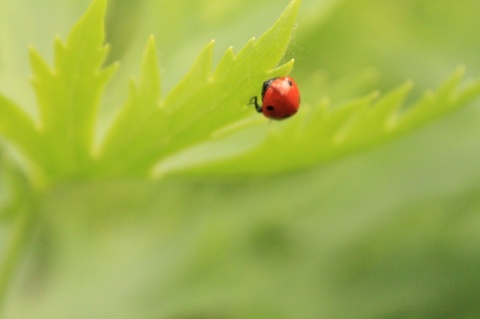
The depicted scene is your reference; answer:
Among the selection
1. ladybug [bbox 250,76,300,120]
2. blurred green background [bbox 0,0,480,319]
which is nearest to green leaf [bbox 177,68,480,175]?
ladybug [bbox 250,76,300,120]

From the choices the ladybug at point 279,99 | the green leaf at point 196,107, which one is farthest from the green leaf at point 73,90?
the ladybug at point 279,99

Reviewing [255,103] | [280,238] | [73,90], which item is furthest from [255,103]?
[280,238]

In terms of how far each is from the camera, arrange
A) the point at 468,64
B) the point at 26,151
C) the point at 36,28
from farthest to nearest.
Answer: the point at 468,64, the point at 36,28, the point at 26,151

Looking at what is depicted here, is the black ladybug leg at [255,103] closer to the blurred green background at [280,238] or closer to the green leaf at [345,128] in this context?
the green leaf at [345,128]

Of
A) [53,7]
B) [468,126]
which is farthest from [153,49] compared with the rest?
[468,126]

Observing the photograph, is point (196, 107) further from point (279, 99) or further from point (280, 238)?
point (280, 238)

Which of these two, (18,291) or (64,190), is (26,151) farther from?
(18,291)
